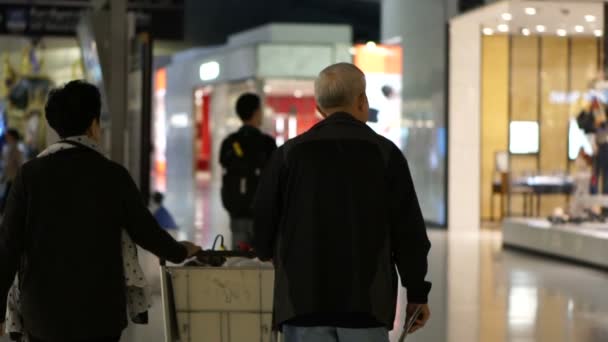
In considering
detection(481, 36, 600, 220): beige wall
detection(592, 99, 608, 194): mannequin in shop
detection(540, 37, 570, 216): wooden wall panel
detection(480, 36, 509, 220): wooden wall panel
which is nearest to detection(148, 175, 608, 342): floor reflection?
detection(592, 99, 608, 194): mannequin in shop

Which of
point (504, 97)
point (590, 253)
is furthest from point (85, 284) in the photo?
point (504, 97)

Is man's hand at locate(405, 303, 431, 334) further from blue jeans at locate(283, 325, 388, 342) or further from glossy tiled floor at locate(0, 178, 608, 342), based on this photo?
glossy tiled floor at locate(0, 178, 608, 342)

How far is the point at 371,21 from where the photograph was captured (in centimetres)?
4231

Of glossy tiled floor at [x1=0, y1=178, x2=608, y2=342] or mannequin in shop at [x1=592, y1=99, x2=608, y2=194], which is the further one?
mannequin in shop at [x1=592, y1=99, x2=608, y2=194]

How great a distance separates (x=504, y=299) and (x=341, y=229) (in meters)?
6.70

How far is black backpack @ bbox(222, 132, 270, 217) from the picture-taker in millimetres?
6973

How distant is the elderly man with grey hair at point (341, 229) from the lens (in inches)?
123

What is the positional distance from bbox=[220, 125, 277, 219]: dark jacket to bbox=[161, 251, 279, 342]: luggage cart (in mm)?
3173

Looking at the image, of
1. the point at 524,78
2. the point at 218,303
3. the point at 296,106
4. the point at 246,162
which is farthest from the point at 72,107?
the point at 296,106

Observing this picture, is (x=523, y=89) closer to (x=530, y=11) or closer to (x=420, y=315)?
(x=530, y=11)

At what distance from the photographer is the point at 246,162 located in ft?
22.9

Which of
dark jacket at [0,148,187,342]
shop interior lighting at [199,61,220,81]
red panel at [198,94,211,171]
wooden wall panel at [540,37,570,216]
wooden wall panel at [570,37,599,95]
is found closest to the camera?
dark jacket at [0,148,187,342]

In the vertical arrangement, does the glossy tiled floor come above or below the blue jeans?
below

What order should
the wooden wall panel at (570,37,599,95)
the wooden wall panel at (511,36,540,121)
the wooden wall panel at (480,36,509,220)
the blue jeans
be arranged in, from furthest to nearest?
the wooden wall panel at (480,36,509,220) < the wooden wall panel at (511,36,540,121) < the wooden wall panel at (570,37,599,95) < the blue jeans
